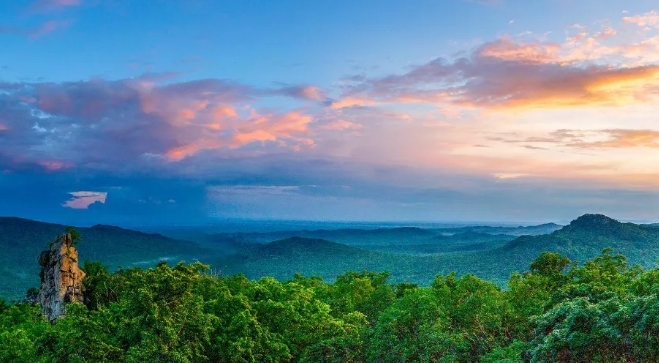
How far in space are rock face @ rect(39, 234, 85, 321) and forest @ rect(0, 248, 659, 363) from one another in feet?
34.5

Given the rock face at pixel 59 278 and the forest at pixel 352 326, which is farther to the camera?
the rock face at pixel 59 278

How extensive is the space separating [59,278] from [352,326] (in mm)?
34950

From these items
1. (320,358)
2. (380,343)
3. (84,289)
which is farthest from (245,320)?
(84,289)

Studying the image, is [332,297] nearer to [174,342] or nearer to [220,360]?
[220,360]

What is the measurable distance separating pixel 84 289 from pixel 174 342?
104ft

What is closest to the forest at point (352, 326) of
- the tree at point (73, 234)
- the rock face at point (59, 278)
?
the rock face at point (59, 278)

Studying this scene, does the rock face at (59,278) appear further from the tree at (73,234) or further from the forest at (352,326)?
the forest at (352,326)

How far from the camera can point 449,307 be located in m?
40.6

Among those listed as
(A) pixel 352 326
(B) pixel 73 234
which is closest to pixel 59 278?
(B) pixel 73 234

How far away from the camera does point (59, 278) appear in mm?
53531

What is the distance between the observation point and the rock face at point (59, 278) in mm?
52906

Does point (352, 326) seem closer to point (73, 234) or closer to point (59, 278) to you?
point (59, 278)

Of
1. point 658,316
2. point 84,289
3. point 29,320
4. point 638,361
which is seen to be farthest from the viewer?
point 84,289

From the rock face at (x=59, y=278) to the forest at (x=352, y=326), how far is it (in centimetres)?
1050
